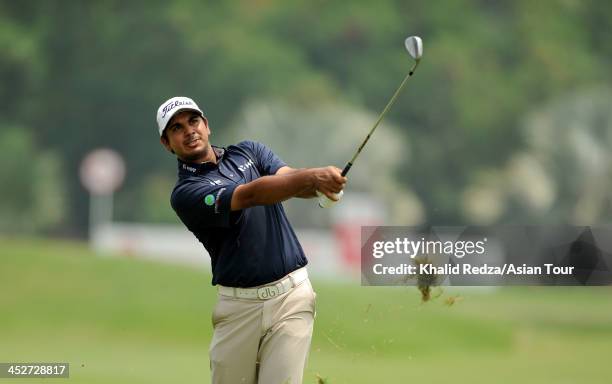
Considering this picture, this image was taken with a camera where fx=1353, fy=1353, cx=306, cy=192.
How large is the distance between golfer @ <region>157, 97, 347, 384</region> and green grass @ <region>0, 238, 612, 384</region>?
15.5ft

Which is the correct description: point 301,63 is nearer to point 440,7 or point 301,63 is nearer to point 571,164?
point 440,7

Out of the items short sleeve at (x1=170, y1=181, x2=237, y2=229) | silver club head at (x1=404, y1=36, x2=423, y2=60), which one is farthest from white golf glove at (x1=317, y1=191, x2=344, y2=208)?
silver club head at (x1=404, y1=36, x2=423, y2=60)

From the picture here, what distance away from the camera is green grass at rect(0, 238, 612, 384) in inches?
569

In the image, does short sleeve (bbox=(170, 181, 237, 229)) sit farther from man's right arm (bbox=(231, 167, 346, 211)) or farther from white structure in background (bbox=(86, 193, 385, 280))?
white structure in background (bbox=(86, 193, 385, 280))

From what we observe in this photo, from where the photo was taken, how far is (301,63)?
65.7 meters

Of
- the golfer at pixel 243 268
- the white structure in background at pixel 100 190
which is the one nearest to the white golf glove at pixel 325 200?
the golfer at pixel 243 268

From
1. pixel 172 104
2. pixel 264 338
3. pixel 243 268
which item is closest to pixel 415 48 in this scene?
pixel 172 104

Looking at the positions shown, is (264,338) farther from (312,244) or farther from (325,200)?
(312,244)

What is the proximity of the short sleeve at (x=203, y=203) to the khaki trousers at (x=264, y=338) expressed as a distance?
0.44 m

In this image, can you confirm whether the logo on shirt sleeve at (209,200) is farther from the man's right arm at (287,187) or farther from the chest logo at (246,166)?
the chest logo at (246,166)

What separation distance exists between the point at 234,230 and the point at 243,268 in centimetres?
19

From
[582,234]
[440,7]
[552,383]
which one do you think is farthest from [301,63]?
[582,234]

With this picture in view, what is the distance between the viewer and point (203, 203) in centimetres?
646

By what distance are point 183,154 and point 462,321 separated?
15802mm
